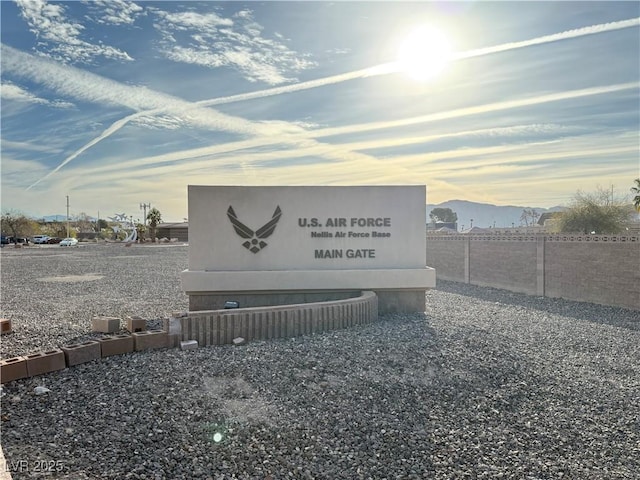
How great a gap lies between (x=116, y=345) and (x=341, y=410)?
4.03 metres

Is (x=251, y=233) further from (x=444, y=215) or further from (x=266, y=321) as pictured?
(x=444, y=215)

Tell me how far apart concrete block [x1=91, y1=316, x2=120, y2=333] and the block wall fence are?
15.0 metres

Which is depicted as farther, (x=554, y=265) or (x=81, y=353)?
(x=554, y=265)

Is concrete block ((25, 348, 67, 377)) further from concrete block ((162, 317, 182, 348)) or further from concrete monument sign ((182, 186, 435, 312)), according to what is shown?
concrete monument sign ((182, 186, 435, 312))

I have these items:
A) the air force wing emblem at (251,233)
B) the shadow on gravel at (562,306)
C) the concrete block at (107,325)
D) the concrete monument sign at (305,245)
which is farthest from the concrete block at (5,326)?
the shadow on gravel at (562,306)

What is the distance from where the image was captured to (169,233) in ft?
287

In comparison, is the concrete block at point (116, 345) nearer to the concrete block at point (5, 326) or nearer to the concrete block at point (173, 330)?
the concrete block at point (173, 330)

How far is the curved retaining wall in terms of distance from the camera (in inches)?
322

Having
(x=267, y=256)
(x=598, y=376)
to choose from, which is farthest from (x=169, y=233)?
(x=598, y=376)

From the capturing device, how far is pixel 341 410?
5602 millimetres

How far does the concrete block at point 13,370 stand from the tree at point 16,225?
75618 millimetres

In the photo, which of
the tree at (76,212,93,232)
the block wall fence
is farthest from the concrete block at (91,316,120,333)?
the tree at (76,212,93,232)

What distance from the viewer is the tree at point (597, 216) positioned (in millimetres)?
28562

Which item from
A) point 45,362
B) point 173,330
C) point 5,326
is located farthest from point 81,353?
point 5,326
